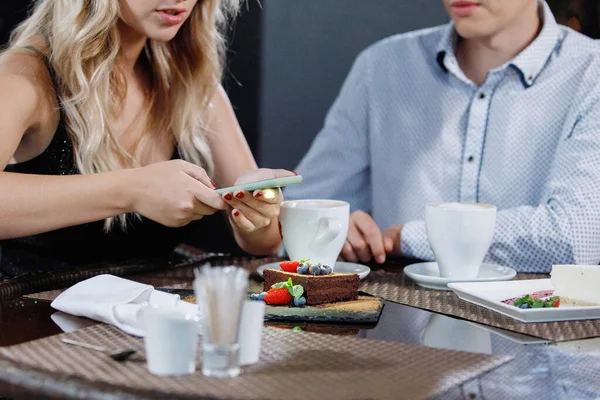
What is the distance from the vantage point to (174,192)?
4.59 feet

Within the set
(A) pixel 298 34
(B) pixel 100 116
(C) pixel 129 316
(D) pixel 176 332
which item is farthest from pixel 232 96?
(D) pixel 176 332

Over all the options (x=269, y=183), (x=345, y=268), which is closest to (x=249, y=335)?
(x=269, y=183)

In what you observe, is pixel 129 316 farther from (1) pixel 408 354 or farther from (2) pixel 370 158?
(2) pixel 370 158

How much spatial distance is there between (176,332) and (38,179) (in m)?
0.74

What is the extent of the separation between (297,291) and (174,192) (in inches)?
11.7

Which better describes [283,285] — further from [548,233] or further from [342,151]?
[342,151]

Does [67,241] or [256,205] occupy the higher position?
[256,205]

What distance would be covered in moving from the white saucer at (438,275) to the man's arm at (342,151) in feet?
2.54

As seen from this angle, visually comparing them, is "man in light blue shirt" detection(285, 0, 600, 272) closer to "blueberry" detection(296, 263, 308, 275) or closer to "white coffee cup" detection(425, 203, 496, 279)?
"white coffee cup" detection(425, 203, 496, 279)

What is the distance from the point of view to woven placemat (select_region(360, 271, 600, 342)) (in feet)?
3.69

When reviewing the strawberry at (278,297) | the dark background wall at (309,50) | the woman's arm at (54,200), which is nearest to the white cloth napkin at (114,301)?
the strawberry at (278,297)

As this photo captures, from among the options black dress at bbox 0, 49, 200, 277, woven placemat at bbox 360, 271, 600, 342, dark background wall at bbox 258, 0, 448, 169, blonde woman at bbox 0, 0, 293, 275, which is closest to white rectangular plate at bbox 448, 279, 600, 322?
woven placemat at bbox 360, 271, 600, 342

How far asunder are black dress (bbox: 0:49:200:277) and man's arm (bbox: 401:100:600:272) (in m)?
0.57

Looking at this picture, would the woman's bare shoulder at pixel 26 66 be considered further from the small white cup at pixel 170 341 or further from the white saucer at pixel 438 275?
the small white cup at pixel 170 341
